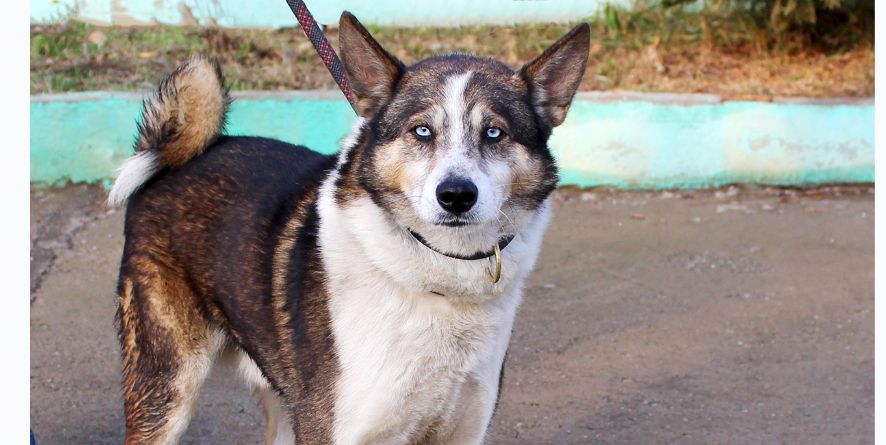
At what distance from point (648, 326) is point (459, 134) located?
2.70 metres

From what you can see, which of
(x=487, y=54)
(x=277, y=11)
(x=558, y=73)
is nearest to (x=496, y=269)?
(x=558, y=73)

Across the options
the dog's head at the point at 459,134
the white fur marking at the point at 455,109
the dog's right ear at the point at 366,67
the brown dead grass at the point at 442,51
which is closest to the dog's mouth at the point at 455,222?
the dog's head at the point at 459,134

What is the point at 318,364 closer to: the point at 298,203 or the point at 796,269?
the point at 298,203

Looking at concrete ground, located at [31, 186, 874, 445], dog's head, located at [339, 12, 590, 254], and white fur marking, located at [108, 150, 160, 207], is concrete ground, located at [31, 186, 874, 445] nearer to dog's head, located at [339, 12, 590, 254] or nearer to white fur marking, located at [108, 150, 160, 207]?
white fur marking, located at [108, 150, 160, 207]

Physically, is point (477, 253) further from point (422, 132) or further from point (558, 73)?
point (558, 73)

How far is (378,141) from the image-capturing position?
295cm

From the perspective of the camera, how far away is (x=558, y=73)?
10.0 ft

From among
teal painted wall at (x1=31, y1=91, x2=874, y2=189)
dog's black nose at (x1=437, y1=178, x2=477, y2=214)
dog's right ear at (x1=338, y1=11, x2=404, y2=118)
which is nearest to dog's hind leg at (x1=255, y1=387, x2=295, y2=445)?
dog's right ear at (x1=338, y1=11, x2=404, y2=118)

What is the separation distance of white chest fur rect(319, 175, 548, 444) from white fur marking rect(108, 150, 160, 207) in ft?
2.72

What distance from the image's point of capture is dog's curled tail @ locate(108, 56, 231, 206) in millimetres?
3539

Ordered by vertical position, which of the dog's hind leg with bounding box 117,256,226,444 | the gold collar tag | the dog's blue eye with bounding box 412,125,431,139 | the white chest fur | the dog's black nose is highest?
the dog's blue eye with bounding box 412,125,431,139

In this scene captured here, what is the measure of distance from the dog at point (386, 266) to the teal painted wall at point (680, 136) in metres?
3.51

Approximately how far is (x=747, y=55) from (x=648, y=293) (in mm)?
3025
